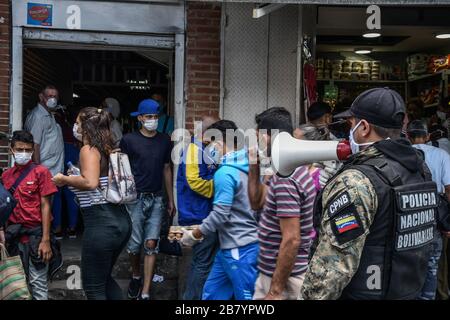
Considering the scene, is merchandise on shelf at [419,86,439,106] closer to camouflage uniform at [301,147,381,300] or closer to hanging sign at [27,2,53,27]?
hanging sign at [27,2,53,27]

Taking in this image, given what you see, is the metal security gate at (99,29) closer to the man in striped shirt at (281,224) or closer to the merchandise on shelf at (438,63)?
the man in striped shirt at (281,224)

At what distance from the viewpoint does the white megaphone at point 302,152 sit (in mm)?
2984

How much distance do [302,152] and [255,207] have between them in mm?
1245

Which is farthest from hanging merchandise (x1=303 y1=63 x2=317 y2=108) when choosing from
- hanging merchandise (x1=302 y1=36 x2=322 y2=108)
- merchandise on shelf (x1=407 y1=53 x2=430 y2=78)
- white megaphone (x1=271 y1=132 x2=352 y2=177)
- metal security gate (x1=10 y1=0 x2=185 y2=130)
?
white megaphone (x1=271 y1=132 x2=352 y2=177)

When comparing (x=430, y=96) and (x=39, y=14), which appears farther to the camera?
(x=430, y=96)

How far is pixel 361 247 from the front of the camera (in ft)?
8.67

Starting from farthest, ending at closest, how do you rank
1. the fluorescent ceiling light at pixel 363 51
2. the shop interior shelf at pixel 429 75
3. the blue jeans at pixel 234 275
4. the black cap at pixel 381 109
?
the fluorescent ceiling light at pixel 363 51
the shop interior shelf at pixel 429 75
the blue jeans at pixel 234 275
the black cap at pixel 381 109

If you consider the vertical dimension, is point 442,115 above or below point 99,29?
below

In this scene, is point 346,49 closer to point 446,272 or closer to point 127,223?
point 446,272

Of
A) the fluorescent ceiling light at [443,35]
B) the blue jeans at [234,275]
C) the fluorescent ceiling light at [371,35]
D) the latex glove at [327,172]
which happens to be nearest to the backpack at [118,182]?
the blue jeans at [234,275]

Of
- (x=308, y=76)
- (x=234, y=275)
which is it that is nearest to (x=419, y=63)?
(x=308, y=76)

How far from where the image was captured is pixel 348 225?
2625 millimetres

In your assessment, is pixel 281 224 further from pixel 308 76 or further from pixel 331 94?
pixel 331 94

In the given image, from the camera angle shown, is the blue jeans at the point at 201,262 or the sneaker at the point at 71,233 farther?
the sneaker at the point at 71,233
